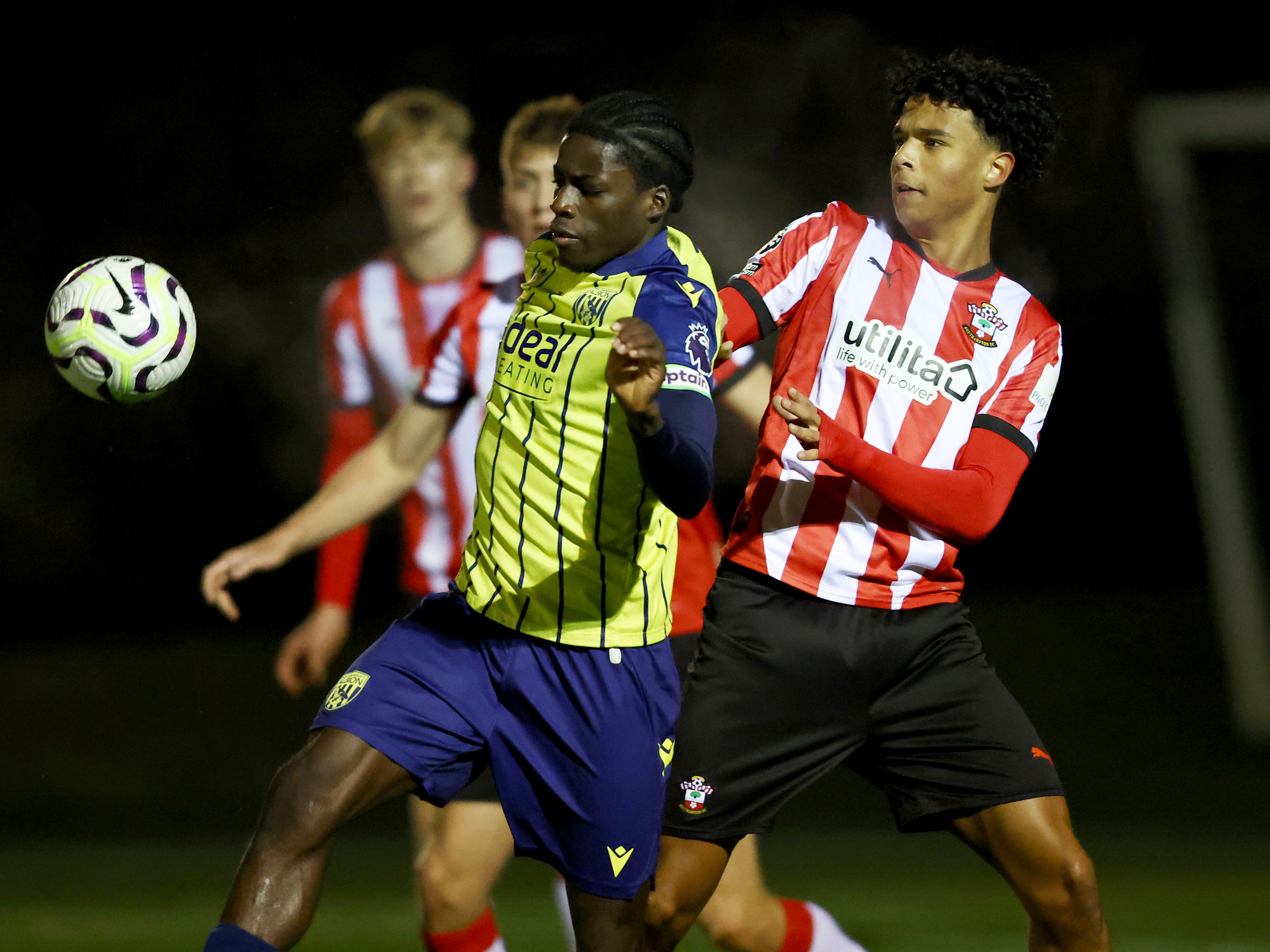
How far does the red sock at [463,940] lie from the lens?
3.39 m

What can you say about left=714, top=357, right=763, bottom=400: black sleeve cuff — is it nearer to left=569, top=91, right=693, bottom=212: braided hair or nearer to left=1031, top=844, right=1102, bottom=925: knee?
left=569, top=91, right=693, bottom=212: braided hair

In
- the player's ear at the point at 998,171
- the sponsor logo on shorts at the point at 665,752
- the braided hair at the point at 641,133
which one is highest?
the braided hair at the point at 641,133

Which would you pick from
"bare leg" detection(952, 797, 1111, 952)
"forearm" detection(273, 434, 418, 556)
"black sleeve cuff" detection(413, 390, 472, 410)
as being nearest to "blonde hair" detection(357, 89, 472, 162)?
"black sleeve cuff" detection(413, 390, 472, 410)

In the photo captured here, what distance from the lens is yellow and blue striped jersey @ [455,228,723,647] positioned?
2.45 meters

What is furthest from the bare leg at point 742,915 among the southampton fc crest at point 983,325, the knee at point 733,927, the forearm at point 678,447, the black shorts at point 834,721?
the forearm at point 678,447

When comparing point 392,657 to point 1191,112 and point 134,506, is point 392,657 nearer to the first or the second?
point 1191,112

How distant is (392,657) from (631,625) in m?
0.39

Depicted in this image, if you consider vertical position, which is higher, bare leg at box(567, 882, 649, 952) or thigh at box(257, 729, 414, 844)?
thigh at box(257, 729, 414, 844)

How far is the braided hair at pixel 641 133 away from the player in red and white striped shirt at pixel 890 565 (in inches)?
14.5

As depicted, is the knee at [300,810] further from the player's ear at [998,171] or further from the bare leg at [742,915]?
the player's ear at [998,171]

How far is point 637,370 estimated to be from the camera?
220 centimetres

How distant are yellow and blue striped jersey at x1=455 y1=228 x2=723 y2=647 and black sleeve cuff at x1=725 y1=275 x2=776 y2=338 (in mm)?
278

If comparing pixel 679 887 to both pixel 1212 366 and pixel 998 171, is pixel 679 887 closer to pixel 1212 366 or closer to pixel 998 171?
pixel 998 171

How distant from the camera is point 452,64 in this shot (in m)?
6.53
